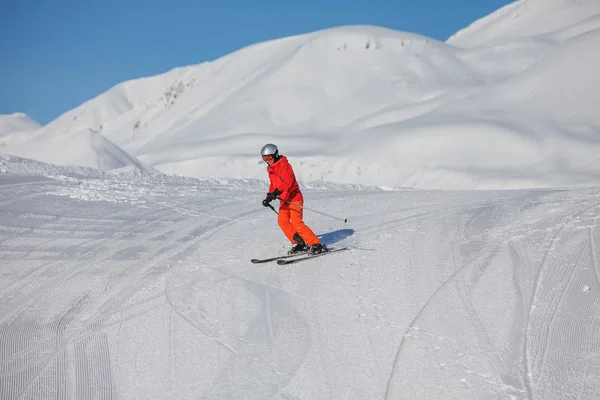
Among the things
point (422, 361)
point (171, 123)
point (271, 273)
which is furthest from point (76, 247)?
point (171, 123)

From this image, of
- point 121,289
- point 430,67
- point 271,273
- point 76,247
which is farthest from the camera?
point 430,67

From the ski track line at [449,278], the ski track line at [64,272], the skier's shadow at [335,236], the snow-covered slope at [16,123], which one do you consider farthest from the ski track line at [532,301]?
the snow-covered slope at [16,123]

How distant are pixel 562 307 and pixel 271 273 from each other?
10.9 ft

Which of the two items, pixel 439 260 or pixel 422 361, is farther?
pixel 439 260

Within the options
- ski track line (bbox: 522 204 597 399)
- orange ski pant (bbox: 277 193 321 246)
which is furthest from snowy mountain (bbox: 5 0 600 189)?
orange ski pant (bbox: 277 193 321 246)

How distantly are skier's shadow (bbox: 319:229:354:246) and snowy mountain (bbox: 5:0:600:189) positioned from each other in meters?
13.0

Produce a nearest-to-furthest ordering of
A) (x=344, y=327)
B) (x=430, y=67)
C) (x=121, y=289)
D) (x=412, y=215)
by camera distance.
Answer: (x=344, y=327) < (x=121, y=289) < (x=412, y=215) < (x=430, y=67)

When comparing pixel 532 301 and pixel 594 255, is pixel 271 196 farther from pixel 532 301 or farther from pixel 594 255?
pixel 594 255

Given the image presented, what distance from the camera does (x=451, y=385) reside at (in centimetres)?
451

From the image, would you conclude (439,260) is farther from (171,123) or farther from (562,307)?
(171,123)

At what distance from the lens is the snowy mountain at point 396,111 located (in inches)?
973

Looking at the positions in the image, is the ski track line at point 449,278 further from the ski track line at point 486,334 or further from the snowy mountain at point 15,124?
the snowy mountain at point 15,124

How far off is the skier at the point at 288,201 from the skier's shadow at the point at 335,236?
0.90m

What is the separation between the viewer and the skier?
8.06 m
